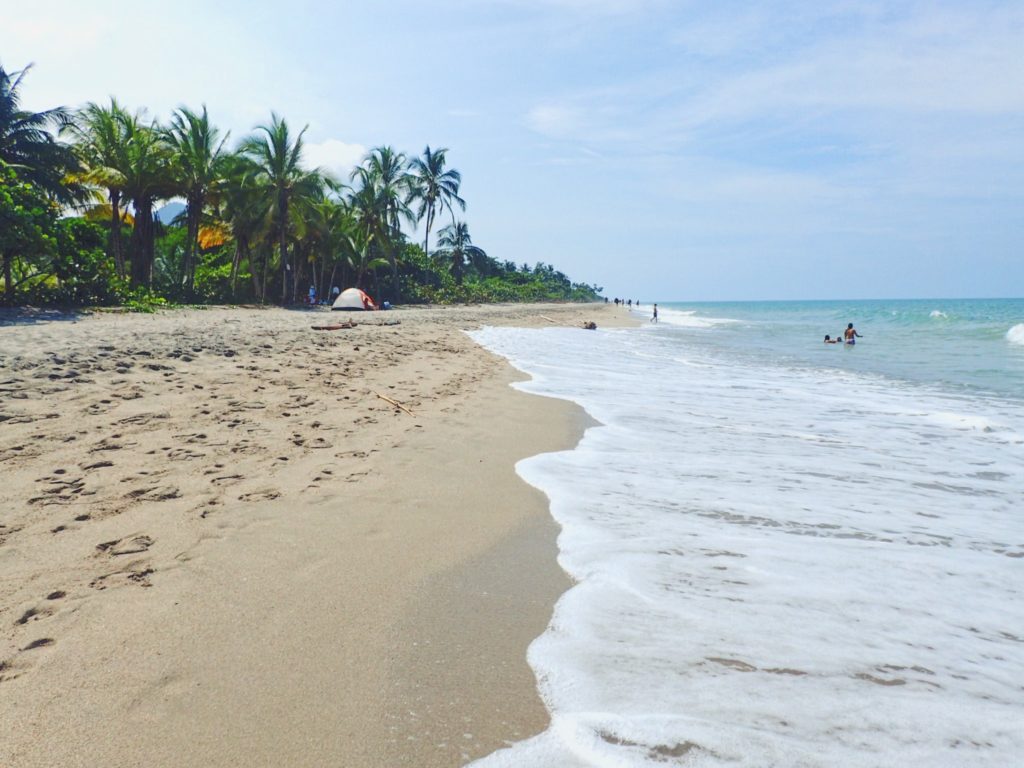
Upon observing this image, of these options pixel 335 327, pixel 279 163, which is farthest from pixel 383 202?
pixel 335 327

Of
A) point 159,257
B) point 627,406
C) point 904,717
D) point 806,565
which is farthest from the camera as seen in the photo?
point 159,257

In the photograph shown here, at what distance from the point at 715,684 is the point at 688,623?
1.33 ft

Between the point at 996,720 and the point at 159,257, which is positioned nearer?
the point at 996,720

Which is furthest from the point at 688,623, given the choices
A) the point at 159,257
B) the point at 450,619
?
the point at 159,257

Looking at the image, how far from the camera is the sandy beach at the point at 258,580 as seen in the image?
5.84 feet

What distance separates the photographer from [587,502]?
3.98 meters

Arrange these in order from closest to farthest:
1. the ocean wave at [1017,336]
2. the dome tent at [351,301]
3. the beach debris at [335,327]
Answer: the beach debris at [335,327] < the ocean wave at [1017,336] < the dome tent at [351,301]

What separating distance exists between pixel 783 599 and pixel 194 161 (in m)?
26.7

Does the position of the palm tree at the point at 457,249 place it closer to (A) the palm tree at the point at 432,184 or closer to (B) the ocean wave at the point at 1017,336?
(A) the palm tree at the point at 432,184

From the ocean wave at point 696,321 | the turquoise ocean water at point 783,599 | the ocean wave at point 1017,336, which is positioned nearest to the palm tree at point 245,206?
the turquoise ocean water at point 783,599

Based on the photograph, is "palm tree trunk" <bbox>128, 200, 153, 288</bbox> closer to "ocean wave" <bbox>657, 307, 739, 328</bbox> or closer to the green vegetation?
the green vegetation

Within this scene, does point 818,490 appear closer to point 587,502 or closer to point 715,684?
point 587,502

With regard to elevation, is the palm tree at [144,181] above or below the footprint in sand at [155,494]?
above

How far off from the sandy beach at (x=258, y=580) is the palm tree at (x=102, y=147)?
19662 millimetres
